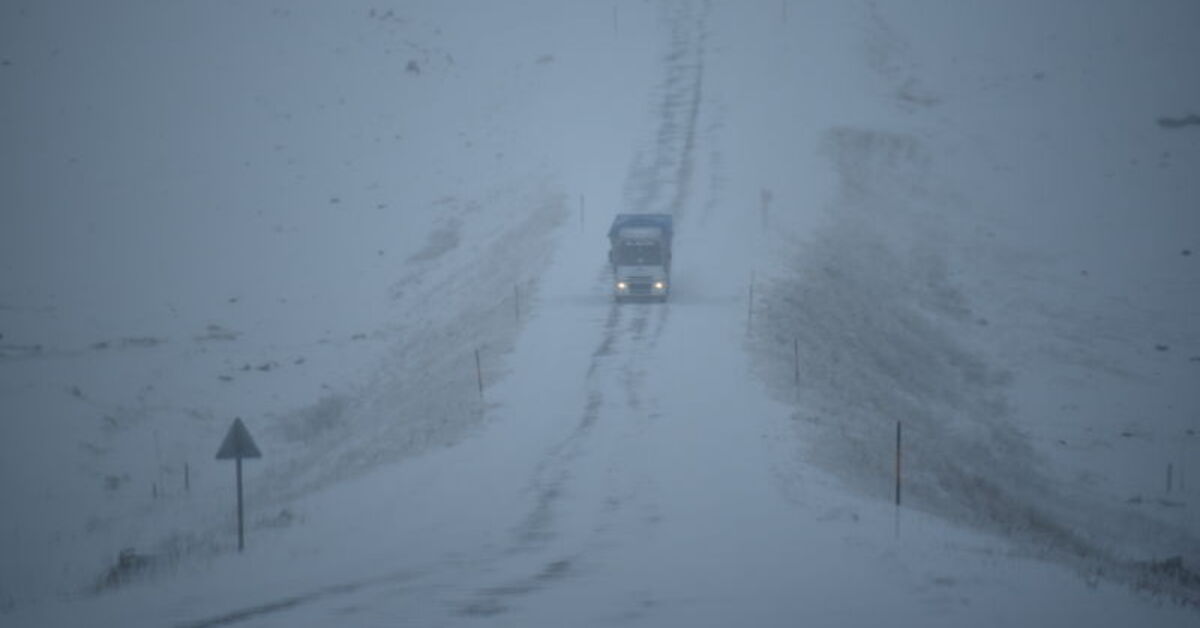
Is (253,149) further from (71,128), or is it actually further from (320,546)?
(320,546)

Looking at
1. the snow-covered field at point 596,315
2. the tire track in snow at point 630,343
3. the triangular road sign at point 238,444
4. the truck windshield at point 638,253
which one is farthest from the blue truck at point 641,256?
the triangular road sign at point 238,444

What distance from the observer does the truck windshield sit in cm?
3409

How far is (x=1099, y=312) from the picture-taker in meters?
39.8

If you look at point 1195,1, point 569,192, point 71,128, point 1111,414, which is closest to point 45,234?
point 71,128

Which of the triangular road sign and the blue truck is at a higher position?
the blue truck

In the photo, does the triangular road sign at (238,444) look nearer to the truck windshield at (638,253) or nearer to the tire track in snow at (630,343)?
the tire track in snow at (630,343)

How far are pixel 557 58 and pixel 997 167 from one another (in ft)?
103

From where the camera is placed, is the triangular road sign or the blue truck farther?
the blue truck

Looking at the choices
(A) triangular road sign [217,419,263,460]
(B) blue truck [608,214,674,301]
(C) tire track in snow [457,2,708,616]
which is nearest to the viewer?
(A) triangular road sign [217,419,263,460]

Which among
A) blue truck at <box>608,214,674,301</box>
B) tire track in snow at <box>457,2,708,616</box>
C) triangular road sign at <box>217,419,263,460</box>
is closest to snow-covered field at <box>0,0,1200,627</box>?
tire track in snow at <box>457,2,708,616</box>

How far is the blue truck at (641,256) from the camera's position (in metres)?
34.1

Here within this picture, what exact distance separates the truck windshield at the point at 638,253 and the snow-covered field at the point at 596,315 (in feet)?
5.55

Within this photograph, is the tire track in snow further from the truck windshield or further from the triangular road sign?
the triangular road sign

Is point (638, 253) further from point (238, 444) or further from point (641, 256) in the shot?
point (238, 444)
